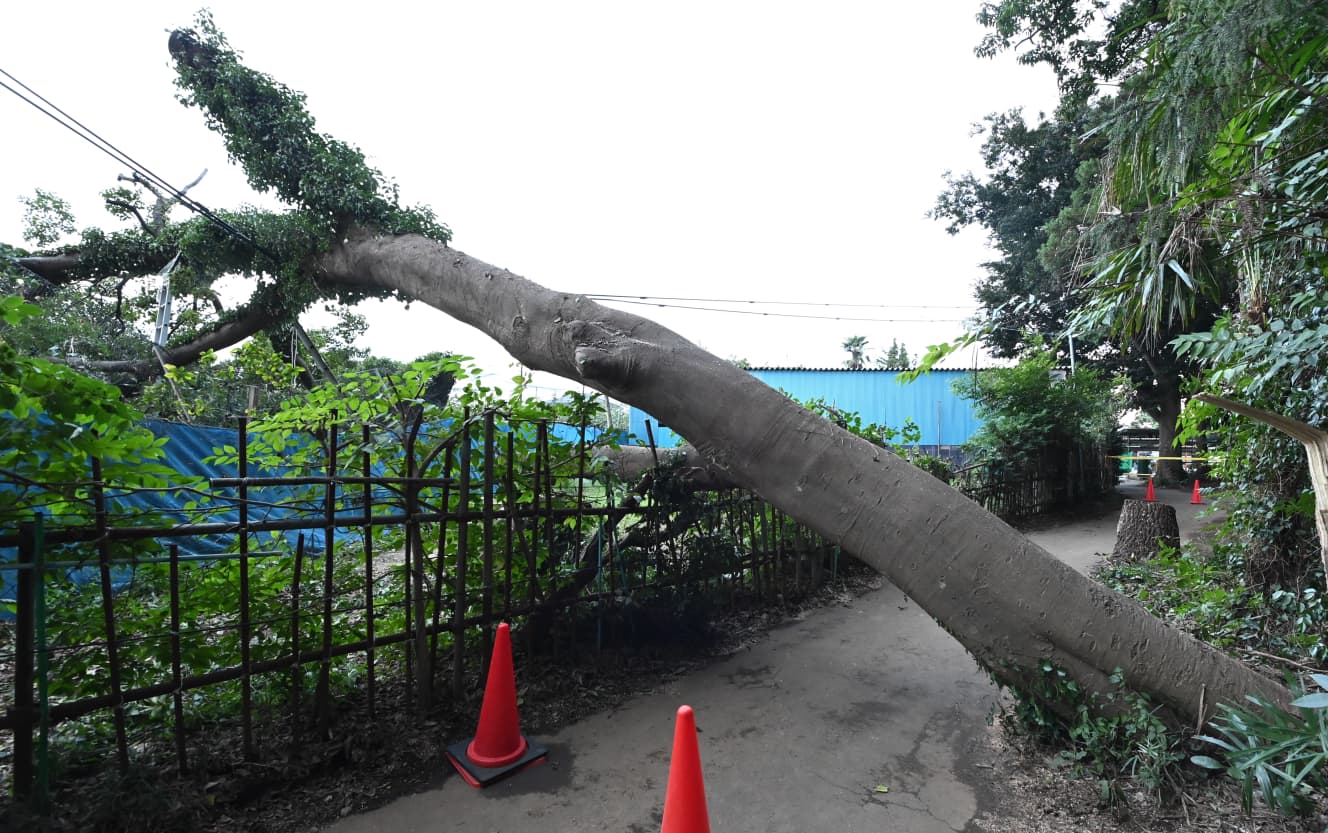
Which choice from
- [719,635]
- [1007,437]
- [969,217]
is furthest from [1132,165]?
[969,217]

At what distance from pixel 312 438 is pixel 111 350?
1374 cm

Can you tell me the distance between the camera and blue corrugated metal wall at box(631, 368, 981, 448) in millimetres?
19250

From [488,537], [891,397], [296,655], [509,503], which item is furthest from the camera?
[891,397]

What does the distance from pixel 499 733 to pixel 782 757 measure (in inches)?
57.8

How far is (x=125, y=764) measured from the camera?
2.18 m

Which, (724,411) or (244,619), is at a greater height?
(724,411)

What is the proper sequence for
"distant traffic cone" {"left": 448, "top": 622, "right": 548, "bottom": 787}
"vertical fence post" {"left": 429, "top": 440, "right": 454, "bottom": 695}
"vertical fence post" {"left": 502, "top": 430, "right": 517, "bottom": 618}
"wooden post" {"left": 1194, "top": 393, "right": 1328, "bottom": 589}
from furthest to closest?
"vertical fence post" {"left": 502, "top": 430, "right": 517, "bottom": 618}, "vertical fence post" {"left": 429, "top": 440, "right": 454, "bottom": 695}, "distant traffic cone" {"left": 448, "top": 622, "right": 548, "bottom": 787}, "wooden post" {"left": 1194, "top": 393, "right": 1328, "bottom": 589}

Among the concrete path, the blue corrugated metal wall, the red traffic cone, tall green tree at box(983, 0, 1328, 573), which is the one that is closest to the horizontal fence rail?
the concrete path

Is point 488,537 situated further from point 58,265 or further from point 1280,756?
point 58,265

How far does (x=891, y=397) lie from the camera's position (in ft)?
63.5

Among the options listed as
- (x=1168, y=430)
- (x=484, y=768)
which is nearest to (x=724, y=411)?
(x=484, y=768)

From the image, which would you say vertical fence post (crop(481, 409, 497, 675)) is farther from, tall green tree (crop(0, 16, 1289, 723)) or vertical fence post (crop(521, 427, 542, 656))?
tall green tree (crop(0, 16, 1289, 723))

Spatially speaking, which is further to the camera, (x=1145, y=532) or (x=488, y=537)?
(x=1145, y=532)

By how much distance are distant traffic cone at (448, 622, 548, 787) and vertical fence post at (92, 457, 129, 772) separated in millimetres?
1292
